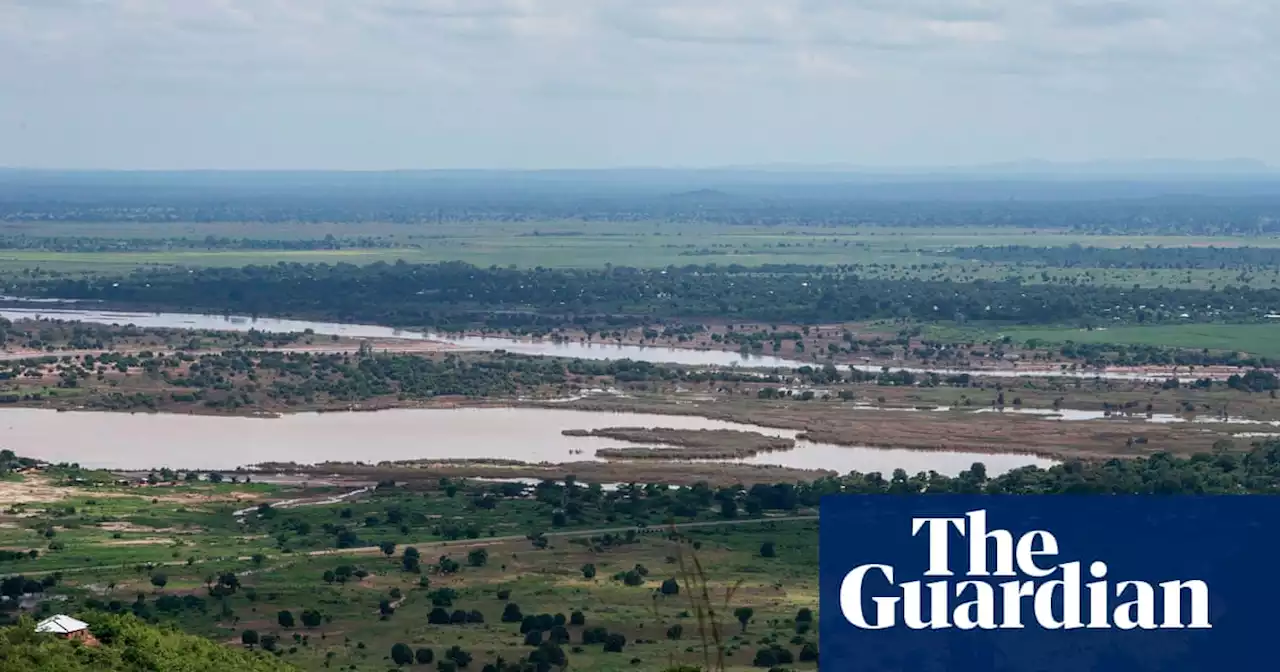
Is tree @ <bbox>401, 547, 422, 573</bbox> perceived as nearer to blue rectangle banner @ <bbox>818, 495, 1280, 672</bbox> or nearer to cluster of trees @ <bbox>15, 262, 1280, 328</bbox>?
blue rectangle banner @ <bbox>818, 495, 1280, 672</bbox>

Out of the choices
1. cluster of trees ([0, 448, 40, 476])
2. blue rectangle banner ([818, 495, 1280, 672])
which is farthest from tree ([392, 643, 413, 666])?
cluster of trees ([0, 448, 40, 476])

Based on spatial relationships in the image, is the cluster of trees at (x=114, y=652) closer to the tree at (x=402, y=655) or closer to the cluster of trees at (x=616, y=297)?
the tree at (x=402, y=655)

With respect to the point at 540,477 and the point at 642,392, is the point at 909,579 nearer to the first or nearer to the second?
the point at 540,477

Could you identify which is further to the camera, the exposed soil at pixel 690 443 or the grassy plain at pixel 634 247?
the grassy plain at pixel 634 247

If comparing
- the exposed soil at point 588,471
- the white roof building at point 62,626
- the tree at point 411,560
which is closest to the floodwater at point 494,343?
the exposed soil at point 588,471

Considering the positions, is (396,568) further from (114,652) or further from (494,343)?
(494,343)

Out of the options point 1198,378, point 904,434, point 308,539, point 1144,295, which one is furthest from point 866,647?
point 1144,295

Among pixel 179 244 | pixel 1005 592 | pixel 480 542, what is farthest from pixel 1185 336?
pixel 179 244
